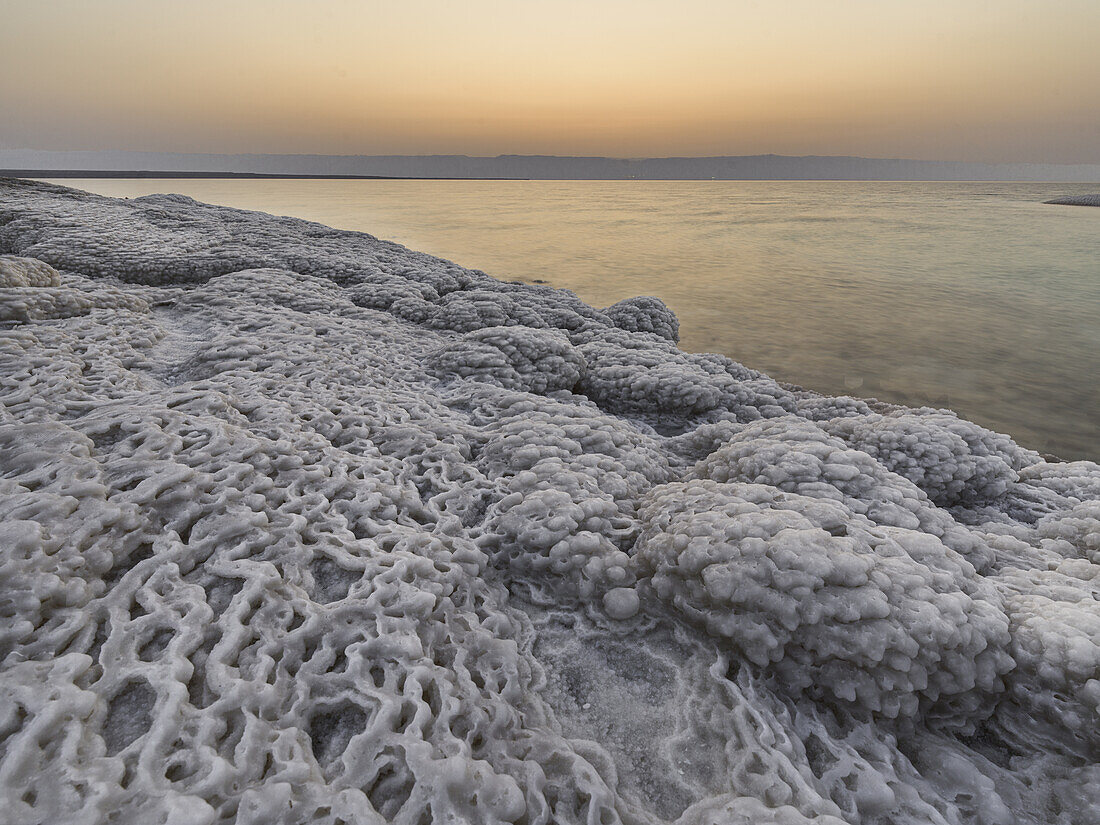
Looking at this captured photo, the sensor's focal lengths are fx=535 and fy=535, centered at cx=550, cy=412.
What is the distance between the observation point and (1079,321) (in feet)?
37.2

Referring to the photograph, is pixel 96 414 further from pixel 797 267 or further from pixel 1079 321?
pixel 797 267

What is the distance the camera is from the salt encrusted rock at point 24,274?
4.54 metres

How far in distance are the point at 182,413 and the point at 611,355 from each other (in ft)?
12.1

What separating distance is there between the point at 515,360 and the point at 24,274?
14.4 feet

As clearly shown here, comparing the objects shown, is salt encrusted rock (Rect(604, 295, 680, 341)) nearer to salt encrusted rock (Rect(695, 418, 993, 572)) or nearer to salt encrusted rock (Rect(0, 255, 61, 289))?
salt encrusted rock (Rect(695, 418, 993, 572))

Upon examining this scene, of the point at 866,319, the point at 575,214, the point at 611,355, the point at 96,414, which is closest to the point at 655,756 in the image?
the point at 96,414

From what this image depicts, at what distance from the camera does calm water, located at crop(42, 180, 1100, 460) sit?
800 centimetres

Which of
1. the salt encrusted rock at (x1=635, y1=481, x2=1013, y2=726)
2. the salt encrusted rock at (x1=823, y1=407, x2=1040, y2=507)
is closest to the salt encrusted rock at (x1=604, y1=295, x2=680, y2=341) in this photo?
the salt encrusted rock at (x1=823, y1=407, x2=1040, y2=507)

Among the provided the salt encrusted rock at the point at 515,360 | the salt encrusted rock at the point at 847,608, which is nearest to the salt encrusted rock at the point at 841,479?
the salt encrusted rock at the point at 847,608

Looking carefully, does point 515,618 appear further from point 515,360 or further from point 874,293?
point 874,293

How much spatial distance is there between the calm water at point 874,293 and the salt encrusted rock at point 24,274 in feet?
29.0

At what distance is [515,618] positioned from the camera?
87.5 inches

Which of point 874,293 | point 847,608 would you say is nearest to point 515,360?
point 847,608

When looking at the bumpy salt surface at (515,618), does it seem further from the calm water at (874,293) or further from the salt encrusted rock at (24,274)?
the calm water at (874,293)
